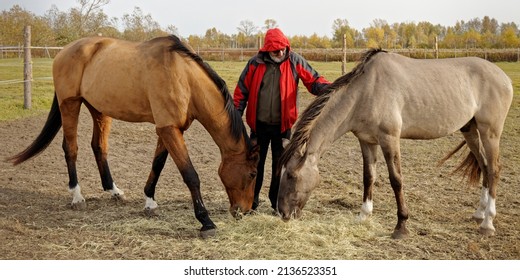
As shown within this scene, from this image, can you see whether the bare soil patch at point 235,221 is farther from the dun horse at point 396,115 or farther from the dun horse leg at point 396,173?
the dun horse at point 396,115

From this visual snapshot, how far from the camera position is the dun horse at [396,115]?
177 inches

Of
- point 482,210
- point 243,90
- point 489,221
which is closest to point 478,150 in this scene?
point 482,210

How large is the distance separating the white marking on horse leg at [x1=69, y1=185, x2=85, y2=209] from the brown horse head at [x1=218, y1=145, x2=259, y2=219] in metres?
1.86

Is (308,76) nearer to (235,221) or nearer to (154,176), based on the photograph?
(235,221)

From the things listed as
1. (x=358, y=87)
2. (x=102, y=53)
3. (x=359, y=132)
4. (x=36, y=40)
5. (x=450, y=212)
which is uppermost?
(x=36, y=40)

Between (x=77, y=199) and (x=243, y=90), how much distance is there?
234cm

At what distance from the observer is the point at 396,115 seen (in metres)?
4.52

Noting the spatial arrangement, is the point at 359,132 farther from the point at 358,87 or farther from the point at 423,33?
the point at 423,33

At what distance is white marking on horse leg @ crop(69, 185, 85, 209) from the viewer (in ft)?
18.0

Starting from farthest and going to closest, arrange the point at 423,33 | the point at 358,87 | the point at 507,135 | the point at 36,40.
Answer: the point at 423,33
the point at 36,40
the point at 507,135
the point at 358,87

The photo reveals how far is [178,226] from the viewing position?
4.86m

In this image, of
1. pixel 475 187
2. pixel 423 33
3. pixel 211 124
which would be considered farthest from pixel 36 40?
pixel 423 33

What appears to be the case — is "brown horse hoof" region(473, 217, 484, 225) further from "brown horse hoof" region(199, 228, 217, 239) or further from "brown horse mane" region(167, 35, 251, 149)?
"brown horse hoof" region(199, 228, 217, 239)

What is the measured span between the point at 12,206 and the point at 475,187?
18.7ft
